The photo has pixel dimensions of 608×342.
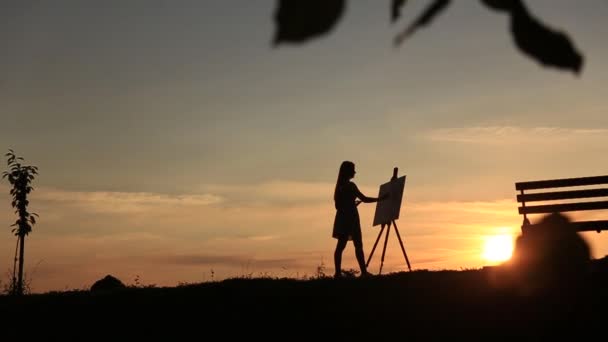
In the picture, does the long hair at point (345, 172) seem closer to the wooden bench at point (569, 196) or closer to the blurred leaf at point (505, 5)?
the wooden bench at point (569, 196)

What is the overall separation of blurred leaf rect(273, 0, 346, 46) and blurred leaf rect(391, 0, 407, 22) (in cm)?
6

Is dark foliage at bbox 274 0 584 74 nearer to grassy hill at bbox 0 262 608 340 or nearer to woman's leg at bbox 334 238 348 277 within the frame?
grassy hill at bbox 0 262 608 340

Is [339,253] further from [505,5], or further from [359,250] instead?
[505,5]

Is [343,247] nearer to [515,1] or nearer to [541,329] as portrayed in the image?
[541,329]

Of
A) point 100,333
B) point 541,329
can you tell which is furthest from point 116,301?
point 541,329

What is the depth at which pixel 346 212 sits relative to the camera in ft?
36.5

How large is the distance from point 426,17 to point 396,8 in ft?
0.18

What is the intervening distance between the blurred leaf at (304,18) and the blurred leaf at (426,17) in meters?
0.06

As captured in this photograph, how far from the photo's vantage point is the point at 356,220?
11.2 m

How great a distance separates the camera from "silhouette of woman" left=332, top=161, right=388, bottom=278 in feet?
36.1

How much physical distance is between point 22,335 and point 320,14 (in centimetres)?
926

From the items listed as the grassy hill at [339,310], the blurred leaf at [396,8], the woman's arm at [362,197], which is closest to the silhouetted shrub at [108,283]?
the grassy hill at [339,310]

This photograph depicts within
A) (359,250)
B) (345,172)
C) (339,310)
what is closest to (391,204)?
(359,250)

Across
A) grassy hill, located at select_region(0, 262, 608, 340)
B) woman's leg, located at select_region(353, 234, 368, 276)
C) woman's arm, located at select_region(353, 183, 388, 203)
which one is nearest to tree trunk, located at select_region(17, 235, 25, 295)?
grassy hill, located at select_region(0, 262, 608, 340)
